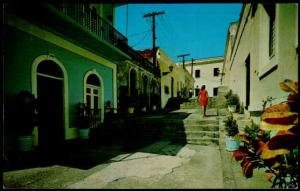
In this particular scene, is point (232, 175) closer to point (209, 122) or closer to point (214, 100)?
point (209, 122)

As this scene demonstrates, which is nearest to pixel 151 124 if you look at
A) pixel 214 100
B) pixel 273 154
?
pixel 273 154

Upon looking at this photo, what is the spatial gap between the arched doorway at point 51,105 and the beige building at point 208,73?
35.3 m

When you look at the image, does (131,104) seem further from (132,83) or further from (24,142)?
(24,142)

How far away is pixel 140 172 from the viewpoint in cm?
489

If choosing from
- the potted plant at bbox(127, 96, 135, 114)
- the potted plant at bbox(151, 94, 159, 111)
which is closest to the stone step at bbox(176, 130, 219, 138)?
the potted plant at bbox(127, 96, 135, 114)

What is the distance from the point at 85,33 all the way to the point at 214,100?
1612 centimetres

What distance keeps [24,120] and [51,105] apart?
2431 mm

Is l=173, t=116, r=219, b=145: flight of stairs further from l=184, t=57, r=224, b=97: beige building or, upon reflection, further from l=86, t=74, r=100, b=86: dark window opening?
l=184, t=57, r=224, b=97: beige building

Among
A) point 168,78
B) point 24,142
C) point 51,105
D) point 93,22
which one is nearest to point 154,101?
point 168,78

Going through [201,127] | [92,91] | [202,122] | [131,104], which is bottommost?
[201,127]

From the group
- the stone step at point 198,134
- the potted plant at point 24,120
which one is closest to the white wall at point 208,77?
the stone step at point 198,134

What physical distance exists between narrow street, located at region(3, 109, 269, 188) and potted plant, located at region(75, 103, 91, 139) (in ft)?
5.88

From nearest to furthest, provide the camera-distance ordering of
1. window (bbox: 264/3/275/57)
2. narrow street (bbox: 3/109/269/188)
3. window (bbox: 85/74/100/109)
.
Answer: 1. narrow street (bbox: 3/109/269/188)
2. window (bbox: 264/3/275/57)
3. window (bbox: 85/74/100/109)

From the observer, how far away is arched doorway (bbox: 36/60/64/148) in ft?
26.8
